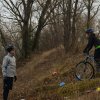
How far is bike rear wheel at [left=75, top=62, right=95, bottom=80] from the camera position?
1474 cm

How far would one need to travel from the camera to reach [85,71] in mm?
14922

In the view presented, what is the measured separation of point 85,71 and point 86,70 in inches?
2.3

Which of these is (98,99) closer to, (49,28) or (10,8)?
(10,8)

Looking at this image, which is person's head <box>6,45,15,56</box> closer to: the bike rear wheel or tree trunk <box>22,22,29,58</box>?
the bike rear wheel

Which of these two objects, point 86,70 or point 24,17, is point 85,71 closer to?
point 86,70

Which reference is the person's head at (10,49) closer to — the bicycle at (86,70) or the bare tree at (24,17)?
the bicycle at (86,70)

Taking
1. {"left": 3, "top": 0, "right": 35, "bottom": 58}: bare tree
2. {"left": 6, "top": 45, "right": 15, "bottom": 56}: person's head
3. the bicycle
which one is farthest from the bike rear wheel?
{"left": 3, "top": 0, "right": 35, "bottom": 58}: bare tree

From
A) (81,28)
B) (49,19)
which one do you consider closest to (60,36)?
(81,28)

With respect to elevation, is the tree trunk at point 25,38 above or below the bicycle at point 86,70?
above

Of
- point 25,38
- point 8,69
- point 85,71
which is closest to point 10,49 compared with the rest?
point 8,69

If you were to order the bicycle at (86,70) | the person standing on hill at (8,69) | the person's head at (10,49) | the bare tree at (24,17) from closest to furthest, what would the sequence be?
the person's head at (10,49)
the person standing on hill at (8,69)
the bicycle at (86,70)
the bare tree at (24,17)

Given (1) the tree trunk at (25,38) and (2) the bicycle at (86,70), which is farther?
(1) the tree trunk at (25,38)

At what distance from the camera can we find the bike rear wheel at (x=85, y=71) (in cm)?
1474

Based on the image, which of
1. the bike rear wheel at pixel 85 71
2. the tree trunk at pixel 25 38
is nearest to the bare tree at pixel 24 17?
the tree trunk at pixel 25 38
